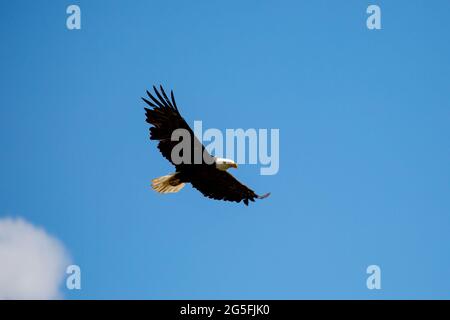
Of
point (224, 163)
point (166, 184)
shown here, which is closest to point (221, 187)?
point (224, 163)

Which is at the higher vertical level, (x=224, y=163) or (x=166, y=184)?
(x=224, y=163)

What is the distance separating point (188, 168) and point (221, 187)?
93 cm

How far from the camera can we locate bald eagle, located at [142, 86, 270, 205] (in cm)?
1102

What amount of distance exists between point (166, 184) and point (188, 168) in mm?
717

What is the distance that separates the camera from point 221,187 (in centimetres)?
1246

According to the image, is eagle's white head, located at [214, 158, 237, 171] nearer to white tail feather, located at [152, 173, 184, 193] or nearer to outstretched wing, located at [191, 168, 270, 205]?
outstretched wing, located at [191, 168, 270, 205]

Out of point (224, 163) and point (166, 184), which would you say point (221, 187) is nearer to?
point (224, 163)

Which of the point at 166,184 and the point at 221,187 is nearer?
the point at 166,184

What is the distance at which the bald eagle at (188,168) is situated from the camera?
11.0m
